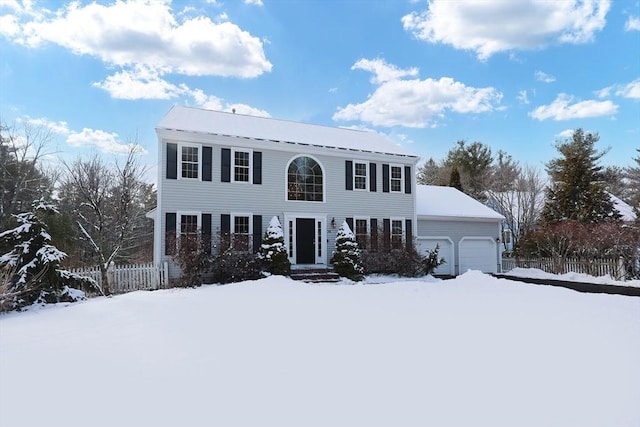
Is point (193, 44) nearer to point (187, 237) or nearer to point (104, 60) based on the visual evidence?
point (104, 60)

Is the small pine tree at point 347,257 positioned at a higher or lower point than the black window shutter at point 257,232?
lower

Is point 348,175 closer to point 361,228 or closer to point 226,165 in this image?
point 361,228

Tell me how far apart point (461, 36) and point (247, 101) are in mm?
10912

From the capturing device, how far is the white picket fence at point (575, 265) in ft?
46.7

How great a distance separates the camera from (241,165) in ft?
46.2

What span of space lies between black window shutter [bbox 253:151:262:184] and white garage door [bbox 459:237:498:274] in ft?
32.1

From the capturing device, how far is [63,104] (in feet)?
56.0

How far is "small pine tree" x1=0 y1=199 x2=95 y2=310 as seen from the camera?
8.60 metres

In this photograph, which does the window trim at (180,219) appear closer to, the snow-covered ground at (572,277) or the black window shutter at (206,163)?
the black window shutter at (206,163)

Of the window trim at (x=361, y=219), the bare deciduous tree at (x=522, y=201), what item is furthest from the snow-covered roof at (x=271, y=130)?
the bare deciduous tree at (x=522, y=201)

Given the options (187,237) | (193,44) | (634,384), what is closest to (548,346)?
(634,384)

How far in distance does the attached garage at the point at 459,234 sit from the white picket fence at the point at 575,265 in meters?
0.80

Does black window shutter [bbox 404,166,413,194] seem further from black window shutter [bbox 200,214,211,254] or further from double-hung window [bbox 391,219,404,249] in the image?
black window shutter [bbox 200,214,211,254]

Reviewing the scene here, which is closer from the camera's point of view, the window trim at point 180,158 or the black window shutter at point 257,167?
the window trim at point 180,158
